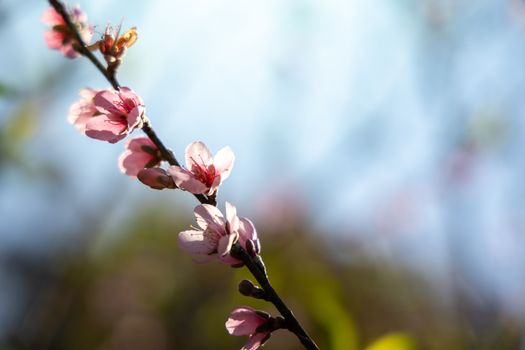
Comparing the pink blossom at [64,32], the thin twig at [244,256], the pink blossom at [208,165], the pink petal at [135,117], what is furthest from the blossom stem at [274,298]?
the pink blossom at [64,32]

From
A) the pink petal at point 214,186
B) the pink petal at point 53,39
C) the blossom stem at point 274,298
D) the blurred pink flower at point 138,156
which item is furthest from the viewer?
the pink petal at point 53,39

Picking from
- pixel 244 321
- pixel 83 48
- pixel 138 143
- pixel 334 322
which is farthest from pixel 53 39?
pixel 334 322

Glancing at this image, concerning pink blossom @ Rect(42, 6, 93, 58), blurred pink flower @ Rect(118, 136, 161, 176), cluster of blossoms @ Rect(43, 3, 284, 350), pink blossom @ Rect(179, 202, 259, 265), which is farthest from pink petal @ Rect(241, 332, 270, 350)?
pink blossom @ Rect(42, 6, 93, 58)

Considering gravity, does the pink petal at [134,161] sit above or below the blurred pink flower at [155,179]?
above

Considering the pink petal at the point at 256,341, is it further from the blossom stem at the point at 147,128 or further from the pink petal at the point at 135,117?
the pink petal at the point at 135,117

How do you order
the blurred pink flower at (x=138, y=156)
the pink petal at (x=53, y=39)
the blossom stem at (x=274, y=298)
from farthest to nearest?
the pink petal at (x=53, y=39) → the blurred pink flower at (x=138, y=156) → the blossom stem at (x=274, y=298)

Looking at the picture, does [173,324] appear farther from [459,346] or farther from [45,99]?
[459,346]

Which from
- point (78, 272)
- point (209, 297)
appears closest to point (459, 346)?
point (209, 297)

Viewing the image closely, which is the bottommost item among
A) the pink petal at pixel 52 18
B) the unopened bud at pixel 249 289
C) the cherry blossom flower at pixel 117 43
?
the unopened bud at pixel 249 289

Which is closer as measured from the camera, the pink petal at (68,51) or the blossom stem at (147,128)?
the blossom stem at (147,128)
